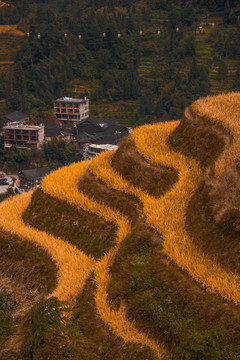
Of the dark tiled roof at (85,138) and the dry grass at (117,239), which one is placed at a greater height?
the dry grass at (117,239)

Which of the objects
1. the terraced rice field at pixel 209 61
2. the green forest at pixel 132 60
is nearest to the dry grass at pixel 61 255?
the green forest at pixel 132 60

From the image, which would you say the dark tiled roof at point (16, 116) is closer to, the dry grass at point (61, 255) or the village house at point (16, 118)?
the village house at point (16, 118)

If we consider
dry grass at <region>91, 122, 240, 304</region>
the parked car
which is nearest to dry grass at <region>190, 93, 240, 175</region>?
dry grass at <region>91, 122, 240, 304</region>

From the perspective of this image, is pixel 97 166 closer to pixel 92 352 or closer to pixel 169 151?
pixel 169 151

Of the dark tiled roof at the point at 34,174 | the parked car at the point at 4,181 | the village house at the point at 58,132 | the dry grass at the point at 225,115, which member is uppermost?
the dry grass at the point at 225,115

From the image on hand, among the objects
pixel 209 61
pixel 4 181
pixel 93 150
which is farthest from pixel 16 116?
pixel 209 61

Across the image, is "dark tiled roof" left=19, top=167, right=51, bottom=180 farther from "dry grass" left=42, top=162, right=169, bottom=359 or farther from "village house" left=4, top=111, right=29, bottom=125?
"dry grass" left=42, top=162, right=169, bottom=359

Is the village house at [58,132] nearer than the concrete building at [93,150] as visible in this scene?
No
